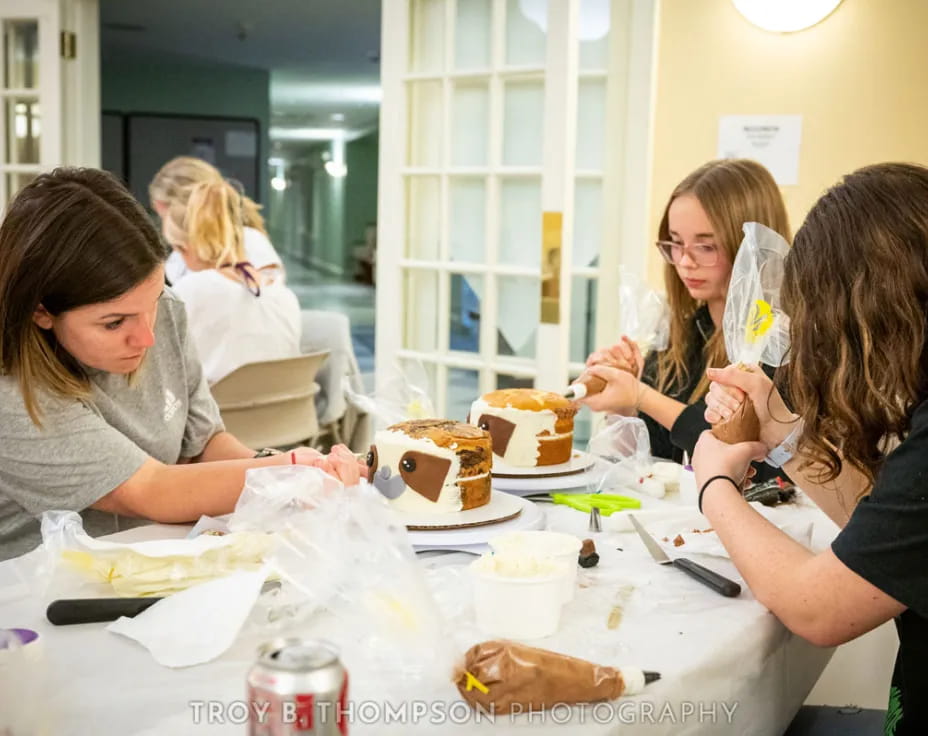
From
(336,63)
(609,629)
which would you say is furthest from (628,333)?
(336,63)

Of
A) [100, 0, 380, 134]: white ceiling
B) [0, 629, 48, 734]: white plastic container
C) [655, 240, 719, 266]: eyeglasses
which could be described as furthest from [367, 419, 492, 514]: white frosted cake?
[100, 0, 380, 134]: white ceiling

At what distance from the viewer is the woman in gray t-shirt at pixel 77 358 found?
1465mm

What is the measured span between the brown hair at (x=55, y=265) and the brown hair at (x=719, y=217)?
1.24m

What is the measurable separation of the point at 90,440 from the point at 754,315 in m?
0.99

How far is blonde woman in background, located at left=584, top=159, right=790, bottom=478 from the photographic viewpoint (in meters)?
2.13

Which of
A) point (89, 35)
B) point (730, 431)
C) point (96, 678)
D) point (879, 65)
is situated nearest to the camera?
point (96, 678)

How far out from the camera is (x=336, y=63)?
32.4ft

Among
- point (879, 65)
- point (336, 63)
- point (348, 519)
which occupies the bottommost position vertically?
point (348, 519)

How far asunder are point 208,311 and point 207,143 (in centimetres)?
760

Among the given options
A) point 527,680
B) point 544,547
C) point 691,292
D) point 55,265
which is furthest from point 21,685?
point 691,292

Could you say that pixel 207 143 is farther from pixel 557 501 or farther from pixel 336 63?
pixel 557 501

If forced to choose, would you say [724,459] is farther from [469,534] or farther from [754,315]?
[469,534]

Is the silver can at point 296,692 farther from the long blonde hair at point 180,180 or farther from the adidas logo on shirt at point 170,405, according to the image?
the long blonde hair at point 180,180

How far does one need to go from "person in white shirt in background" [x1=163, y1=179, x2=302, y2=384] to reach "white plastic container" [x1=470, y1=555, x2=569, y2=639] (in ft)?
7.36
